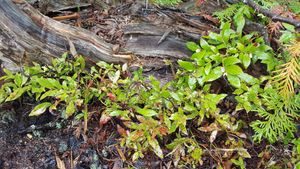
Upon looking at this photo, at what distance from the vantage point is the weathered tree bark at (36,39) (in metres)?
2.72

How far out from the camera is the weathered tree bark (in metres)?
2.72

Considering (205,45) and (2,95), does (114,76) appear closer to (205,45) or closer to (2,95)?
(205,45)

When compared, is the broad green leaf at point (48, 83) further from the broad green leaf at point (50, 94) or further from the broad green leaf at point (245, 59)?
the broad green leaf at point (245, 59)

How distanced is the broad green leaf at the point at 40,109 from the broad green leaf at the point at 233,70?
1453 mm

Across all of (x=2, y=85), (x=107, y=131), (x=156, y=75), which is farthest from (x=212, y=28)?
(x=2, y=85)

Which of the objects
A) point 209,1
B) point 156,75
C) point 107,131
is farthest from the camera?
point 209,1

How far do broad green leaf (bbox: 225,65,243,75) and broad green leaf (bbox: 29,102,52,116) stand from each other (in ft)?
4.77

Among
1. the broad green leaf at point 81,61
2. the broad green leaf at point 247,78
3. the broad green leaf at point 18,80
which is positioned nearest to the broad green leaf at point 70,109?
the broad green leaf at point 81,61

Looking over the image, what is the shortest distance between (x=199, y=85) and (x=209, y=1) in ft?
3.17

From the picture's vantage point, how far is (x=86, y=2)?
330cm

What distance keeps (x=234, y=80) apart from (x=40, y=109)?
1.56m

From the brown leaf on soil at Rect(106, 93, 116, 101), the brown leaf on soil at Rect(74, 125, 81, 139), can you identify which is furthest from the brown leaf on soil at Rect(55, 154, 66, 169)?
the brown leaf on soil at Rect(106, 93, 116, 101)

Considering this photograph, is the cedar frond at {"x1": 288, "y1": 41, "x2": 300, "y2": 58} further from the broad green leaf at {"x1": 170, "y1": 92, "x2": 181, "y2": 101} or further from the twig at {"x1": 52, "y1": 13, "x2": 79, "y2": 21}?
the twig at {"x1": 52, "y1": 13, "x2": 79, "y2": 21}

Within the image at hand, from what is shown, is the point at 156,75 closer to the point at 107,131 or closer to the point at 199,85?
the point at 199,85
